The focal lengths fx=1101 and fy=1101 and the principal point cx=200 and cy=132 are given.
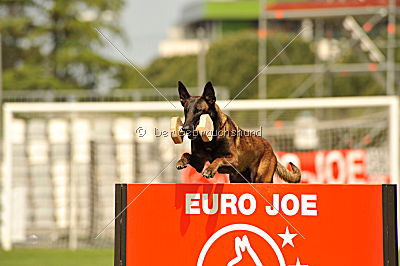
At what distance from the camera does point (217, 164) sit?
6.15m

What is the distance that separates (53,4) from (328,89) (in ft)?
34.5

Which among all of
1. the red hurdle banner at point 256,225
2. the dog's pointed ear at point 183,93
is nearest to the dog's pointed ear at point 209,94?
the dog's pointed ear at point 183,93

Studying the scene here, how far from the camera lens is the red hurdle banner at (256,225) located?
6.09 m

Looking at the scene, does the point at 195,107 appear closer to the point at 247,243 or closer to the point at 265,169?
the point at 247,243

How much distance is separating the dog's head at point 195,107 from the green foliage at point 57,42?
26046 millimetres

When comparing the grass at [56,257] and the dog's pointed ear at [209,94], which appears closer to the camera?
the dog's pointed ear at [209,94]

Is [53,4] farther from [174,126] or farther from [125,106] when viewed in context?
[174,126]

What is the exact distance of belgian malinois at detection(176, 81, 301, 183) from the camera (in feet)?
20.0

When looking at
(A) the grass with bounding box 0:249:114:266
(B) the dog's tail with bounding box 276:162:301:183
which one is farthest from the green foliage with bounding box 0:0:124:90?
(B) the dog's tail with bounding box 276:162:301:183

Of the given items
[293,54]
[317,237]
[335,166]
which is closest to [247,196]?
[317,237]

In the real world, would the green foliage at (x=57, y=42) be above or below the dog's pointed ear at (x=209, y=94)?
above

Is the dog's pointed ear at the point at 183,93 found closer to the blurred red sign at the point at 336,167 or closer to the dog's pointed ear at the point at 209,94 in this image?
the dog's pointed ear at the point at 209,94

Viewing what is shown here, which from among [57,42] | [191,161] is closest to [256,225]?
[191,161]

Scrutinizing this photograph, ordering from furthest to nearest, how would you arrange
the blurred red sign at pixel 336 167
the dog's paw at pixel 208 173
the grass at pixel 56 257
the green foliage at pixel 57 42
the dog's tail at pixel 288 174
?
1. the green foliage at pixel 57 42
2. the blurred red sign at pixel 336 167
3. the grass at pixel 56 257
4. the dog's tail at pixel 288 174
5. the dog's paw at pixel 208 173
